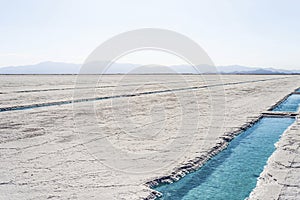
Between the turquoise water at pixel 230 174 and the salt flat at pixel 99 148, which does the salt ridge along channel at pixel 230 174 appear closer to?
the turquoise water at pixel 230 174

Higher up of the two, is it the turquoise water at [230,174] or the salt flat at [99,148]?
the salt flat at [99,148]

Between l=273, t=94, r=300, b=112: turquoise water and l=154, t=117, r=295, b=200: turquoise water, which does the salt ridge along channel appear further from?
l=273, t=94, r=300, b=112: turquoise water

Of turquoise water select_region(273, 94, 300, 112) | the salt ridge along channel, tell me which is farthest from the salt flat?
turquoise water select_region(273, 94, 300, 112)

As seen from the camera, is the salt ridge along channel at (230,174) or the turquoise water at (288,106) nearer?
the salt ridge along channel at (230,174)

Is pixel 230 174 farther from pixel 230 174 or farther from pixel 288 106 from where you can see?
pixel 288 106

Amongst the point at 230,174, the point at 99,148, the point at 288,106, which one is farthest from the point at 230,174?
the point at 288,106

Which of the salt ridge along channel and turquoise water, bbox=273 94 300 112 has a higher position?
turquoise water, bbox=273 94 300 112

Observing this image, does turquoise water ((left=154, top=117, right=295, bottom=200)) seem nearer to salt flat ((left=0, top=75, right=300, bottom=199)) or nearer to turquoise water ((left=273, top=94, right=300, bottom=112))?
salt flat ((left=0, top=75, right=300, bottom=199))

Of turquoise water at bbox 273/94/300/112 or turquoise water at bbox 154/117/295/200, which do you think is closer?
turquoise water at bbox 154/117/295/200

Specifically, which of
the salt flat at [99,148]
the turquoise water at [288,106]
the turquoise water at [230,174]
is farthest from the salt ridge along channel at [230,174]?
the turquoise water at [288,106]
